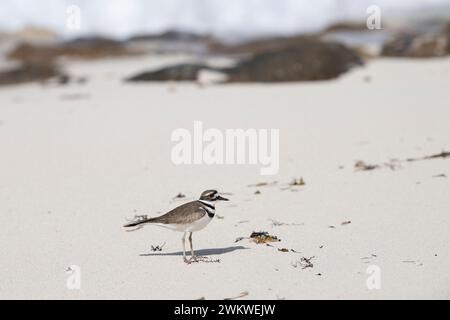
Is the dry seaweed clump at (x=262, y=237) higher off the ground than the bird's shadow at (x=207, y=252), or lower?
higher

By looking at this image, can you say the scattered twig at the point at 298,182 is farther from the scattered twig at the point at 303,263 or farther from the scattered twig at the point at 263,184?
the scattered twig at the point at 303,263

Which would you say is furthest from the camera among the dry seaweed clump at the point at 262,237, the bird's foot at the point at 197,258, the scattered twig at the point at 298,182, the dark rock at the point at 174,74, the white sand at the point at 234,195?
the dark rock at the point at 174,74

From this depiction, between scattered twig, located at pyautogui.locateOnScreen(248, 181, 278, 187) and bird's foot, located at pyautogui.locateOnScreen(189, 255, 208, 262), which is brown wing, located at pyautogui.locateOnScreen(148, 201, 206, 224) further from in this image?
scattered twig, located at pyautogui.locateOnScreen(248, 181, 278, 187)

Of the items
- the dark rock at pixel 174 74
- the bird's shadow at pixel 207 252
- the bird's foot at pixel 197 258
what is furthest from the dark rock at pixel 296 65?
the bird's foot at pixel 197 258

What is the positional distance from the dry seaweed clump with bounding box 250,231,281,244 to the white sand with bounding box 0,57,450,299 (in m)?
0.06

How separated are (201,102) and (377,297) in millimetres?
6021

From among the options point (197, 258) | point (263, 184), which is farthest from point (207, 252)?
A: point (263, 184)

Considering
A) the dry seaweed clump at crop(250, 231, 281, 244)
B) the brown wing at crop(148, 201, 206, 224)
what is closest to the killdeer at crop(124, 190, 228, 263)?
the brown wing at crop(148, 201, 206, 224)

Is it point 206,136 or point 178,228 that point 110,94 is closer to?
point 206,136

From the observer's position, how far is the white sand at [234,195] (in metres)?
3.66

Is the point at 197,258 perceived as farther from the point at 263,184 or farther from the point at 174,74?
the point at 174,74

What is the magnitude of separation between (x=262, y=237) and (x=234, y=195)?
1101 mm

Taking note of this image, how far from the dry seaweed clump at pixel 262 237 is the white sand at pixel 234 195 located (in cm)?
6

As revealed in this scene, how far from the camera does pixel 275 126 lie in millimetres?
7469
